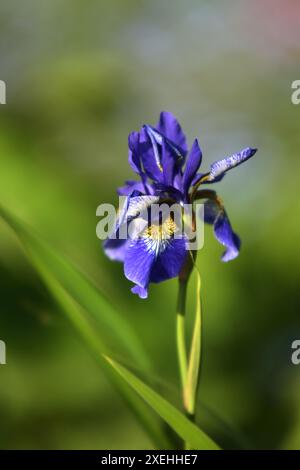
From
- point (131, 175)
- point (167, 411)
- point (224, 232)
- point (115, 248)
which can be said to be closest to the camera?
point (167, 411)

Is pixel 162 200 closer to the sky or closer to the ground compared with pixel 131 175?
closer to the ground

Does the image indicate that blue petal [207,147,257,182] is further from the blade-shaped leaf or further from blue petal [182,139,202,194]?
the blade-shaped leaf

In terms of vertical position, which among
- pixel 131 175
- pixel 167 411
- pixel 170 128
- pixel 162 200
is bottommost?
pixel 167 411

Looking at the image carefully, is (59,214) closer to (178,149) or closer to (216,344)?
(216,344)

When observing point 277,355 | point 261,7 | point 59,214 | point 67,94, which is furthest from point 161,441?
point 261,7

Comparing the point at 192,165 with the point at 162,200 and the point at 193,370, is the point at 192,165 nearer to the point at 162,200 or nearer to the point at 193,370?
the point at 162,200

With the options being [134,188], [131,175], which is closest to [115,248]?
[134,188]

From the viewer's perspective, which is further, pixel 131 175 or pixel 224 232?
pixel 131 175
